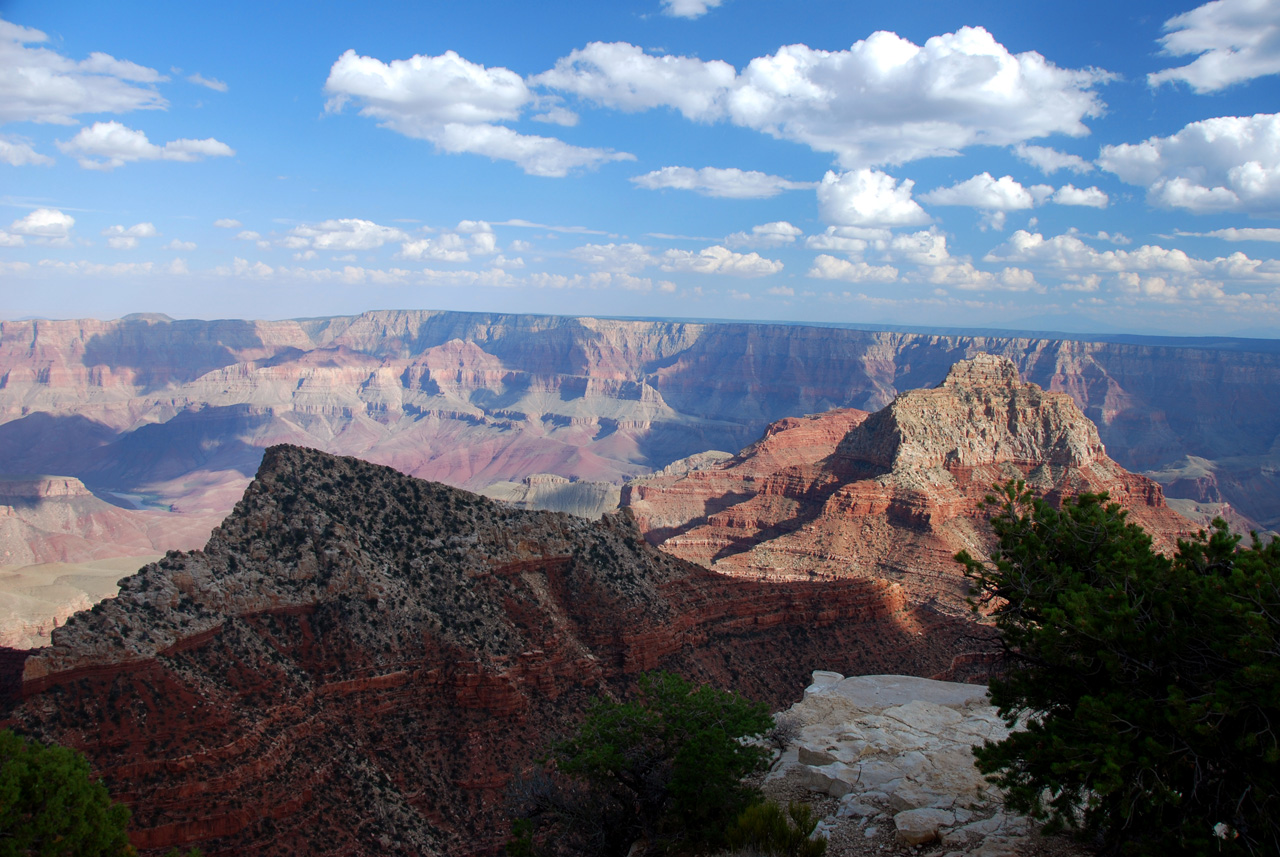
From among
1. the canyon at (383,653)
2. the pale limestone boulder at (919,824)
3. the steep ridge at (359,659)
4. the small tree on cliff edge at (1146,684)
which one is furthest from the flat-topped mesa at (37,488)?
the small tree on cliff edge at (1146,684)

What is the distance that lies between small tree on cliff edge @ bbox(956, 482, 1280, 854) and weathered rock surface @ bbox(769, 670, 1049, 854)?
7.62 feet

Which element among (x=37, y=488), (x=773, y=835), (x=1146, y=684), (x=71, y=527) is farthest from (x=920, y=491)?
(x=37, y=488)

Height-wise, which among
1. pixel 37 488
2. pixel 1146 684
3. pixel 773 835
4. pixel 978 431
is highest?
pixel 1146 684

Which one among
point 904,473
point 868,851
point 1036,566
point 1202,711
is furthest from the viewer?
point 904,473

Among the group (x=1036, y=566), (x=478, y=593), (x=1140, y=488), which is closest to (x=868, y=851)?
(x=1036, y=566)

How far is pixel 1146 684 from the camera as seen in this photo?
1625 centimetres

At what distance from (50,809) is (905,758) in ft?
87.7

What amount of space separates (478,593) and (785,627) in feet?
69.0

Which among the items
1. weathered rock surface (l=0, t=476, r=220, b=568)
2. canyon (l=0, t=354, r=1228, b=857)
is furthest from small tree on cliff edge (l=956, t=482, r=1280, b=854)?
weathered rock surface (l=0, t=476, r=220, b=568)

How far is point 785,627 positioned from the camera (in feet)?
155

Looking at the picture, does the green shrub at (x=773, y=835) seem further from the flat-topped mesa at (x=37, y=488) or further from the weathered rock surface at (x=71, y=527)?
the flat-topped mesa at (x=37, y=488)

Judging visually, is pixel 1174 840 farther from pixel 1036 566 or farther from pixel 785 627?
pixel 785 627

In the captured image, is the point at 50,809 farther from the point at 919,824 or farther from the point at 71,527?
the point at 71,527

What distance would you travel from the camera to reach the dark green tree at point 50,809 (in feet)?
56.7
